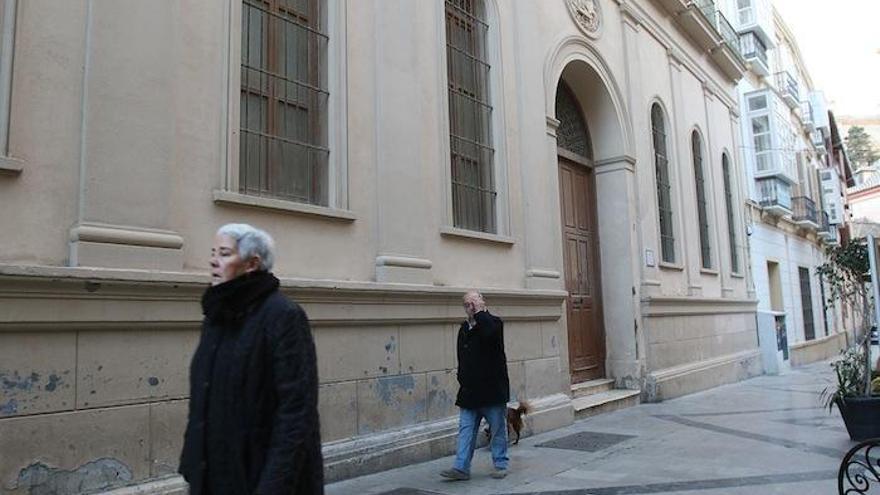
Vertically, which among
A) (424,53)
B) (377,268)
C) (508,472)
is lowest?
(508,472)

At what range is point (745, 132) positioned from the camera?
65.4ft

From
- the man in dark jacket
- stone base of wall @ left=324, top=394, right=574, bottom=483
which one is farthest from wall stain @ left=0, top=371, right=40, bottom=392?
the man in dark jacket

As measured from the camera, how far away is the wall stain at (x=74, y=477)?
4184mm

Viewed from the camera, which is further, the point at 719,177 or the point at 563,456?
the point at 719,177

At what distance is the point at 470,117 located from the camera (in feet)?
28.5

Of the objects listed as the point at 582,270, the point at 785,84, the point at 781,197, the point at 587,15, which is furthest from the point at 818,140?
the point at 582,270

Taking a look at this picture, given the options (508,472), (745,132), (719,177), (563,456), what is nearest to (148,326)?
(508,472)

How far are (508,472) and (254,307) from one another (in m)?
4.58

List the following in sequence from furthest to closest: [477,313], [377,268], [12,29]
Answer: [377,268], [477,313], [12,29]

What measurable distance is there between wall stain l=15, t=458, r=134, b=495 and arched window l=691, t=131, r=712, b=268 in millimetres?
13465

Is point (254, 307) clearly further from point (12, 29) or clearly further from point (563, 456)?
point (563, 456)

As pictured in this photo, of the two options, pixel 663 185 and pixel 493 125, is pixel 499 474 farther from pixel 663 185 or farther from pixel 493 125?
pixel 663 185

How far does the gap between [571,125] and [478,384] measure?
7.52m

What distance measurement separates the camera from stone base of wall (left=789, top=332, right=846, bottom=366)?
20.1 m
